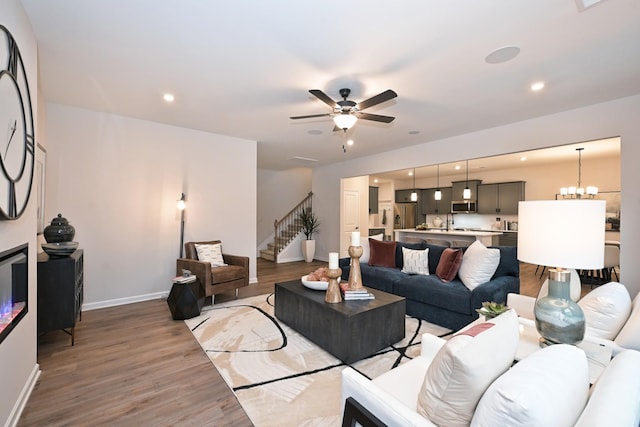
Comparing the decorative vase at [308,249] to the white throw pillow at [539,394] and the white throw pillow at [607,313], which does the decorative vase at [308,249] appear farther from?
the white throw pillow at [539,394]

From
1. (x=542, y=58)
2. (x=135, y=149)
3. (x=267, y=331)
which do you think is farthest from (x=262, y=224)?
(x=542, y=58)

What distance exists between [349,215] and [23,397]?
6.46 metres

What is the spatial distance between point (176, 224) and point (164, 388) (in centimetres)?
293

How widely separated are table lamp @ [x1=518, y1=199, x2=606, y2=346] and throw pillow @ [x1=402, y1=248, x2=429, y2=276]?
8.06ft

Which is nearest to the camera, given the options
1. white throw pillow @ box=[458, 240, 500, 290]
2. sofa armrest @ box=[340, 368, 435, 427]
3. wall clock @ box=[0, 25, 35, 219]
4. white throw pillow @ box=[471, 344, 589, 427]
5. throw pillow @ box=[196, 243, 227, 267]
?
white throw pillow @ box=[471, 344, 589, 427]

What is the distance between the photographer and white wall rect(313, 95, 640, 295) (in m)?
3.34

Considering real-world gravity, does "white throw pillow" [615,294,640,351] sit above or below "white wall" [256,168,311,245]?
below

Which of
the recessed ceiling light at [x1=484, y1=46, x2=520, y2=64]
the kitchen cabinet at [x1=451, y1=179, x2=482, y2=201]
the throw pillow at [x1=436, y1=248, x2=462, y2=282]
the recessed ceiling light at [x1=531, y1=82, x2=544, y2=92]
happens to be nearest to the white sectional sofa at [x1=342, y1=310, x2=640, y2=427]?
the recessed ceiling light at [x1=484, y1=46, x2=520, y2=64]

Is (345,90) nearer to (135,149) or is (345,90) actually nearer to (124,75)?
(124,75)

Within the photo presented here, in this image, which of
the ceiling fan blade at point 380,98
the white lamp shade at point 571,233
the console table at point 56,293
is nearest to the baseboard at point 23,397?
the console table at point 56,293

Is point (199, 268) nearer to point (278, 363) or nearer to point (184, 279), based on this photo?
point (184, 279)

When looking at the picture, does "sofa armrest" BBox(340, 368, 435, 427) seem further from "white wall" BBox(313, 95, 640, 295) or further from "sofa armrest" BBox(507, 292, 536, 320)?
"white wall" BBox(313, 95, 640, 295)

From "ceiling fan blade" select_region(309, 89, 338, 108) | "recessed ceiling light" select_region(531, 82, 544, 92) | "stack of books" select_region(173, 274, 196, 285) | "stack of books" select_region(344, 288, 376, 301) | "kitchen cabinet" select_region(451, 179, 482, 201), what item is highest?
"recessed ceiling light" select_region(531, 82, 544, 92)

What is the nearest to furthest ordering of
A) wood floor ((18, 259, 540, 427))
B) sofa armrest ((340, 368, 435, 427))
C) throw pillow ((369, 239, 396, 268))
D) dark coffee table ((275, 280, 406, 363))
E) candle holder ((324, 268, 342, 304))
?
sofa armrest ((340, 368, 435, 427)) < wood floor ((18, 259, 540, 427)) < dark coffee table ((275, 280, 406, 363)) < candle holder ((324, 268, 342, 304)) < throw pillow ((369, 239, 396, 268))
